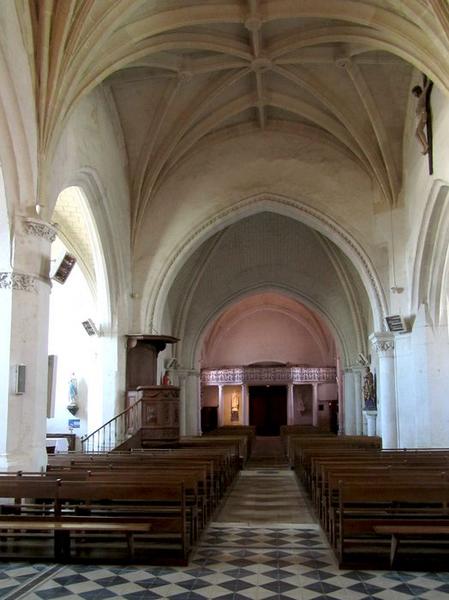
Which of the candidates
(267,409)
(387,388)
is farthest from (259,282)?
(267,409)

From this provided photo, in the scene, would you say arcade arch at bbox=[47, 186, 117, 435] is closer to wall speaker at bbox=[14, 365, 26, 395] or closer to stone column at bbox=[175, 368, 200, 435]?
stone column at bbox=[175, 368, 200, 435]

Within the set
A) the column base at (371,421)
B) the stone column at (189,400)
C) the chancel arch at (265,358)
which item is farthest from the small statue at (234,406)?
the column base at (371,421)

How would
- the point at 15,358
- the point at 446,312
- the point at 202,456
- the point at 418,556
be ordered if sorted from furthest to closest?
1. the point at 446,312
2. the point at 202,456
3. the point at 15,358
4. the point at 418,556

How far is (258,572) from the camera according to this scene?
6.08m

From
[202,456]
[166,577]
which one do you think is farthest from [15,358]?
[166,577]

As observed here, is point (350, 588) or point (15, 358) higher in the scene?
point (15, 358)

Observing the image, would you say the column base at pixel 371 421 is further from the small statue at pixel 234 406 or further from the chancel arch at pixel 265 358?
the small statue at pixel 234 406

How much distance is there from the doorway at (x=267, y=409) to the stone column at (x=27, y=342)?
92.1 ft

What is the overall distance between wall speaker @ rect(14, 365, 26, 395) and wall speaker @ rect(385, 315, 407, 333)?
9781 mm

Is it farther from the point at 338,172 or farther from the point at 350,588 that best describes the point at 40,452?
the point at 338,172

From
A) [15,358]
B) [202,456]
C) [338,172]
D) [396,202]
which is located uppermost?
[338,172]

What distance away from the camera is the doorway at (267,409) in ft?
123

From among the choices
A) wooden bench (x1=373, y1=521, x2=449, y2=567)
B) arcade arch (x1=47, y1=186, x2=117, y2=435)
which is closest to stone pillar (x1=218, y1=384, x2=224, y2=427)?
arcade arch (x1=47, y1=186, x2=117, y2=435)

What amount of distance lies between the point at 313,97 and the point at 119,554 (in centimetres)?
1325
